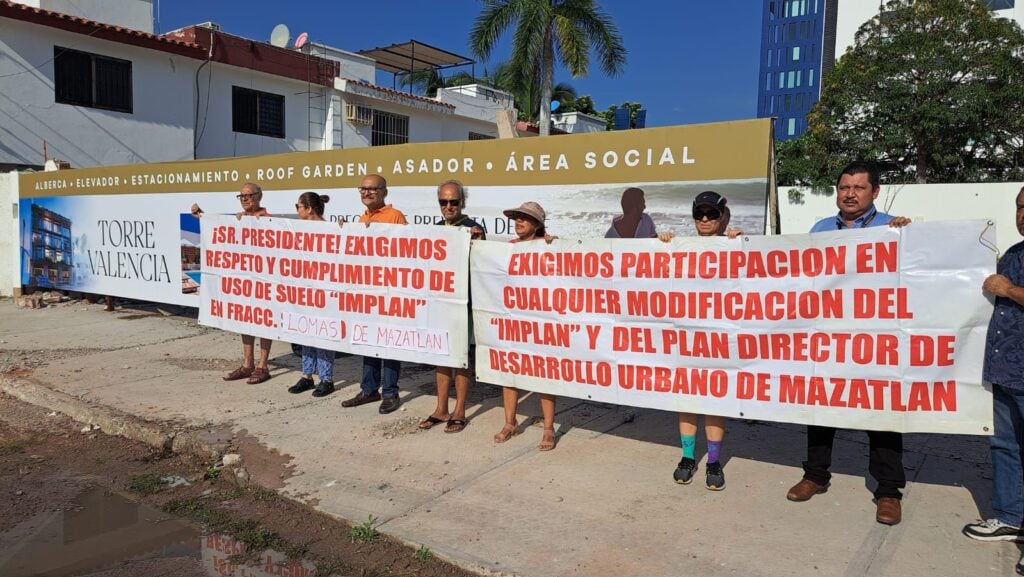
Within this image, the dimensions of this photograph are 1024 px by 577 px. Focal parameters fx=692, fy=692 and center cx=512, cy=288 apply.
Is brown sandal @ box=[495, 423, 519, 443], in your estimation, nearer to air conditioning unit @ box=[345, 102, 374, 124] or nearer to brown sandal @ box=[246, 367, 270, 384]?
brown sandal @ box=[246, 367, 270, 384]

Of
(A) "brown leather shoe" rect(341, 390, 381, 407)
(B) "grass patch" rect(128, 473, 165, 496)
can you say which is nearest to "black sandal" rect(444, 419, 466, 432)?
(A) "brown leather shoe" rect(341, 390, 381, 407)

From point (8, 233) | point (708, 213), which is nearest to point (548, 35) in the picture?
point (8, 233)

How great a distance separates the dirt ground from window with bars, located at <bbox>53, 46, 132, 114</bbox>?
1346 cm

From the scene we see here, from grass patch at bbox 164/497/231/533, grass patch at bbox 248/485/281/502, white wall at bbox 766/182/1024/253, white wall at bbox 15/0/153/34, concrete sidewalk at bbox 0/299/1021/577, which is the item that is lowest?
grass patch at bbox 164/497/231/533

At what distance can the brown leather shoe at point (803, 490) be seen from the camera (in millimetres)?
3834

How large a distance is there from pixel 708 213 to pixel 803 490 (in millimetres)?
1637

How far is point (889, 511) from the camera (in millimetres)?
3547

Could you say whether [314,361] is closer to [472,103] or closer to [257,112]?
[257,112]

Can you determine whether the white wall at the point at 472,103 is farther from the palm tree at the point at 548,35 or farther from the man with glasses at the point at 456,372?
the man with glasses at the point at 456,372

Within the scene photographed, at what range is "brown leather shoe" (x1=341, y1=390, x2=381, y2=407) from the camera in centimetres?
574

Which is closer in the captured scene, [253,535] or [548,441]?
[253,535]

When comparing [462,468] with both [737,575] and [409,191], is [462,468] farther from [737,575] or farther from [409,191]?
[409,191]

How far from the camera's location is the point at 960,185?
16281 mm

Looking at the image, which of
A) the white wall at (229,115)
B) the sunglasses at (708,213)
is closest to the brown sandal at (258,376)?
the sunglasses at (708,213)
